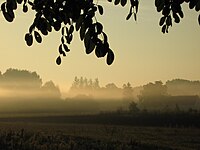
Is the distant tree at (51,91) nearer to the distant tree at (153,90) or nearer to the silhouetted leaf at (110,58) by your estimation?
the distant tree at (153,90)

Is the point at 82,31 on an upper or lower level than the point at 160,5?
lower

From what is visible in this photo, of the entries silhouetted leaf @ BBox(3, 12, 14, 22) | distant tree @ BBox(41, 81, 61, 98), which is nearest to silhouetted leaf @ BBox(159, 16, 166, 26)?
silhouetted leaf @ BBox(3, 12, 14, 22)

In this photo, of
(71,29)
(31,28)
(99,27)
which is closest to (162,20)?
(71,29)

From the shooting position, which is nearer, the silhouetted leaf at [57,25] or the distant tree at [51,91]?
the silhouetted leaf at [57,25]

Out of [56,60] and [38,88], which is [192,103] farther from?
[56,60]

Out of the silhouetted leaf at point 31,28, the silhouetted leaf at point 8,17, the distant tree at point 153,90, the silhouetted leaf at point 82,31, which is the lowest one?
the silhouetted leaf at point 82,31

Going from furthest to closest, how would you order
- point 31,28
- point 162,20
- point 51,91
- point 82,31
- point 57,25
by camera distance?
point 51,91
point 162,20
point 57,25
point 31,28
point 82,31

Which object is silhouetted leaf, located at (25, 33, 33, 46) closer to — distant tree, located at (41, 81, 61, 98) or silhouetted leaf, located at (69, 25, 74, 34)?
silhouetted leaf, located at (69, 25, 74, 34)

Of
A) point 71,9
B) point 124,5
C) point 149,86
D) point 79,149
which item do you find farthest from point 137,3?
point 149,86

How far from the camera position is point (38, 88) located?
188 meters

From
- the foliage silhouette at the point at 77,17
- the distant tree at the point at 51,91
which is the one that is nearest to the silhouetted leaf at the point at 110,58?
the foliage silhouette at the point at 77,17

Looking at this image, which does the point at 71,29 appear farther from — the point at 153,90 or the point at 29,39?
the point at 153,90

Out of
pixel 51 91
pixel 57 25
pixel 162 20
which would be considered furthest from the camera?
pixel 51 91

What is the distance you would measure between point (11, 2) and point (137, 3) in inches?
45.8
